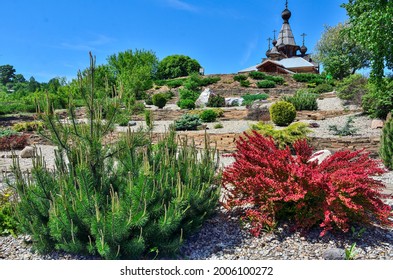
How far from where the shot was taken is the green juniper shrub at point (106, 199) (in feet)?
7.34

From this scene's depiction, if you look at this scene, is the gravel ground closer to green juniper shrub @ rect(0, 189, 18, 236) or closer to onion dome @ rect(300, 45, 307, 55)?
green juniper shrub @ rect(0, 189, 18, 236)

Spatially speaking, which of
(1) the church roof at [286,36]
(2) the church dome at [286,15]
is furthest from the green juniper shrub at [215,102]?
(1) the church roof at [286,36]

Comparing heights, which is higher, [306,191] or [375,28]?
[375,28]

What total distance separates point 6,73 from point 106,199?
29.1 meters

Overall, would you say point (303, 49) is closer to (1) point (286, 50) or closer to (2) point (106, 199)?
(1) point (286, 50)

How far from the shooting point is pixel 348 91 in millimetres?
14391

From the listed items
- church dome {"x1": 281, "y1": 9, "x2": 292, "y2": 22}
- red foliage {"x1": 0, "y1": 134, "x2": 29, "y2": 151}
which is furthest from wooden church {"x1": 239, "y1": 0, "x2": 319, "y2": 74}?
red foliage {"x1": 0, "y1": 134, "x2": 29, "y2": 151}

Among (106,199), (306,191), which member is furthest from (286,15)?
(106,199)

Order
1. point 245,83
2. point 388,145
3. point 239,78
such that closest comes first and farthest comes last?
point 388,145, point 245,83, point 239,78

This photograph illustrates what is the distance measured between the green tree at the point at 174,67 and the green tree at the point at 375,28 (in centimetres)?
2949

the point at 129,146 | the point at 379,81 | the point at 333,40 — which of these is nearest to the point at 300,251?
the point at 129,146

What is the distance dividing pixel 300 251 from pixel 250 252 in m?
0.41

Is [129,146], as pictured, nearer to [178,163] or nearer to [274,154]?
[178,163]

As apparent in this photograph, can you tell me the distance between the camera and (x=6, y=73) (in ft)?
86.8
